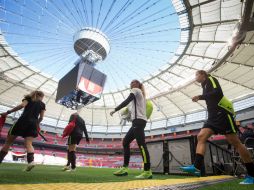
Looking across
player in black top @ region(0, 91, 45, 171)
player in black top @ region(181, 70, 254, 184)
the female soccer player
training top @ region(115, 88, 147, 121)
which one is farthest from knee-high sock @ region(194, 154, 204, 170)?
player in black top @ region(0, 91, 45, 171)

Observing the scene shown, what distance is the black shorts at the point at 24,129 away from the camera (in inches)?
169

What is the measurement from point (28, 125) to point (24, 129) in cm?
11

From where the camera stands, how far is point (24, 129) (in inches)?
171

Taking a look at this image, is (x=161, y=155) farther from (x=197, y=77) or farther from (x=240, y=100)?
(x=240, y=100)

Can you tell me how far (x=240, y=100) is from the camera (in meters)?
28.8

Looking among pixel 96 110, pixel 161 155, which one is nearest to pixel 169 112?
pixel 96 110

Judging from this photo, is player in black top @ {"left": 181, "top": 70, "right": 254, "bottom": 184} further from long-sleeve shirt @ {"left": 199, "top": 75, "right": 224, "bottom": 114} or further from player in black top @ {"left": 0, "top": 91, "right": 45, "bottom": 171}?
player in black top @ {"left": 0, "top": 91, "right": 45, "bottom": 171}

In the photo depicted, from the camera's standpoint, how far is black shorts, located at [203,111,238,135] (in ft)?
10.9

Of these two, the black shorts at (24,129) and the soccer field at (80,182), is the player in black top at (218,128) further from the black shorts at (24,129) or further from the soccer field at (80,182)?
the black shorts at (24,129)

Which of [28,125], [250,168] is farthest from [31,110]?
[250,168]

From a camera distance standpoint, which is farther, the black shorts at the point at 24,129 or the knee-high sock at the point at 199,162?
the black shorts at the point at 24,129

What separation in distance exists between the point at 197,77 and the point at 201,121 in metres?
33.1

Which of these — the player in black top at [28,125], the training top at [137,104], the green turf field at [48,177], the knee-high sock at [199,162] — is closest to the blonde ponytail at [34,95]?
the player in black top at [28,125]

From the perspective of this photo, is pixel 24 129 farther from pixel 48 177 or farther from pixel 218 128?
pixel 218 128
